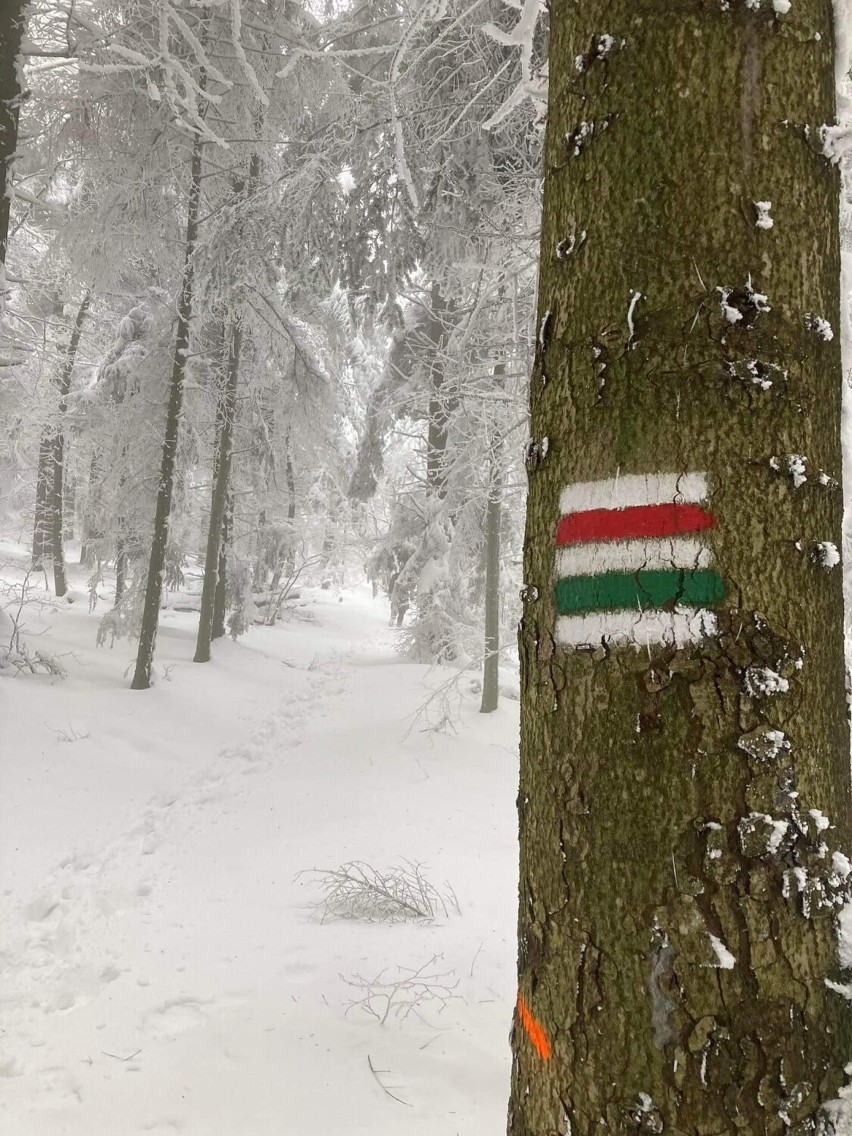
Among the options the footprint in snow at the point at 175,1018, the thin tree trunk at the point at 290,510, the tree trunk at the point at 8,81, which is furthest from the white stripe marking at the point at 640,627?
the thin tree trunk at the point at 290,510

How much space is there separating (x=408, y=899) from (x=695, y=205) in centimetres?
425

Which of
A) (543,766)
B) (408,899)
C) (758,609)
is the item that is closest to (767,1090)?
(543,766)

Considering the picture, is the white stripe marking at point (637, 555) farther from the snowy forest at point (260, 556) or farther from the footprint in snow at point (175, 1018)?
the footprint in snow at point (175, 1018)

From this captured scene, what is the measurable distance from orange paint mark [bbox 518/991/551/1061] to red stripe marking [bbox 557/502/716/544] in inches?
29.5

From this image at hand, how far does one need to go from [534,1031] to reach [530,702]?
51 centimetres

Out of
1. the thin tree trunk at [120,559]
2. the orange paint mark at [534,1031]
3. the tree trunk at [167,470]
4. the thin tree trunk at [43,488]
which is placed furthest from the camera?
the thin tree trunk at [43,488]

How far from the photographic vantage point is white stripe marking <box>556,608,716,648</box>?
104 centimetres

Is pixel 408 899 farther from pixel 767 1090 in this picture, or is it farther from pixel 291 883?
pixel 767 1090

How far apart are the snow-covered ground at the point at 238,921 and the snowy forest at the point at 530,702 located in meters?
0.03

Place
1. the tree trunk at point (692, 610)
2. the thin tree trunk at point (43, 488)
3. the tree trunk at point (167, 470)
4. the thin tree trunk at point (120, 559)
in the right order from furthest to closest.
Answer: the thin tree trunk at point (43, 488)
the thin tree trunk at point (120, 559)
the tree trunk at point (167, 470)
the tree trunk at point (692, 610)

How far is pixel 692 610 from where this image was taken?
3.43 feet

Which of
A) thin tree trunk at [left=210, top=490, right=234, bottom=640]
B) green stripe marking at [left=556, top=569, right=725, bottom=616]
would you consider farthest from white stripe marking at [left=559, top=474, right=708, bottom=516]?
thin tree trunk at [left=210, top=490, right=234, bottom=640]

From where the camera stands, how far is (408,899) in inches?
176

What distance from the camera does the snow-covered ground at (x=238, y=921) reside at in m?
2.64
